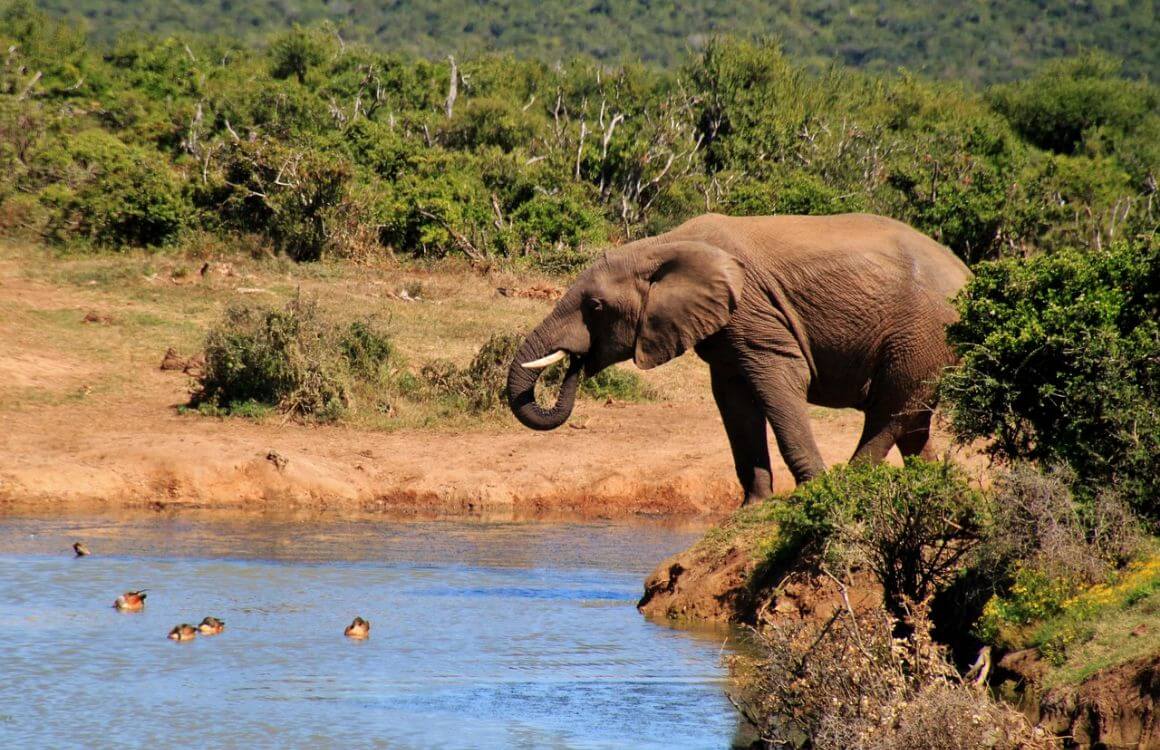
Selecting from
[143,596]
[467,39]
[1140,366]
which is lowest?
[467,39]

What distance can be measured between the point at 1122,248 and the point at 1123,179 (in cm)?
3005

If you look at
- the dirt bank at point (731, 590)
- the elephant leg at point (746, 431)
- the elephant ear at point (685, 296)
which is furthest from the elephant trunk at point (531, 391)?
the dirt bank at point (731, 590)

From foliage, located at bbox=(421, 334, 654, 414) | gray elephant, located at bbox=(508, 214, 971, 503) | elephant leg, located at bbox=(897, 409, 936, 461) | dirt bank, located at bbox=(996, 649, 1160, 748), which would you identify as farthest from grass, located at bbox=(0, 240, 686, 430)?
dirt bank, located at bbox=(996, 649, 1160, 748)

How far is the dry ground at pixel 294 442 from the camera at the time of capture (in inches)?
687

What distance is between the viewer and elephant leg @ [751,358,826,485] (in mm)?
12547

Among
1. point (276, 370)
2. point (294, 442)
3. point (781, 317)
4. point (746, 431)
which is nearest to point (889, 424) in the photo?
point (746, 431)

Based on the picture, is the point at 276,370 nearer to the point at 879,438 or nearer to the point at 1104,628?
the point at 879,438

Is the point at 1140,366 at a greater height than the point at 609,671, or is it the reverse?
the point at 1140,366

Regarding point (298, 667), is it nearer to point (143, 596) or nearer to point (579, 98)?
point (143, 596)

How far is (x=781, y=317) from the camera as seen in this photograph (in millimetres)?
12656

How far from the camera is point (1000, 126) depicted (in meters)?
41.2

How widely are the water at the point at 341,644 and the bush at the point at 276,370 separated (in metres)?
3.76

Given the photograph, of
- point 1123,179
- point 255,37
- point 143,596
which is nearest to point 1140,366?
point 143,596

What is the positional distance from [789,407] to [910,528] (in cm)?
276
